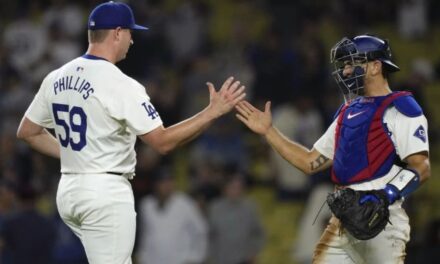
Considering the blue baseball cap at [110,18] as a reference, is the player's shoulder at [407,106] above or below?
below

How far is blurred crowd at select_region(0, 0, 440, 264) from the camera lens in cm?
1145

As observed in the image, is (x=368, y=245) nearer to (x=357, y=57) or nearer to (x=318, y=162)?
(x=318, y=162)

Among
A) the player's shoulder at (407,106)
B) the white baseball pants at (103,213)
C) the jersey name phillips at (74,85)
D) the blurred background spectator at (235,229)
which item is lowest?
the blurred background spectator at (235,229)

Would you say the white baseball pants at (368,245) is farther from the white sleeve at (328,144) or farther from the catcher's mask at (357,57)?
the catcher's mask at (357,57)

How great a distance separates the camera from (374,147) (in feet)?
21.2

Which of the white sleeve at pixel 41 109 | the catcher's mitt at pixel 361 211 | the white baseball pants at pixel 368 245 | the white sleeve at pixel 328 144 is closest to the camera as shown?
the catcher's mitt at pixel 361 211

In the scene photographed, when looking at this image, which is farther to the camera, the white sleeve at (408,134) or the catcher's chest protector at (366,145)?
the catcher's chest protector at (366,145)

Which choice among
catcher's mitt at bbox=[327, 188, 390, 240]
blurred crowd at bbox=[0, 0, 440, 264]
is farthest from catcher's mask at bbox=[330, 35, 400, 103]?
blurred crowd at bbox=[0, 0, 440, 264]

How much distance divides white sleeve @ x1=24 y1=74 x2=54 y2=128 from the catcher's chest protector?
6.03 feet

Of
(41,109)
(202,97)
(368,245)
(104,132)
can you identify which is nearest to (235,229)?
(202,97)

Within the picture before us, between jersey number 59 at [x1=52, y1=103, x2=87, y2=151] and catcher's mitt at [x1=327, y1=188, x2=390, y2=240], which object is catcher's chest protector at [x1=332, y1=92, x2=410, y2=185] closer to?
catcher's mitt at [x1=327, y1=188, x2=390, y2=240]

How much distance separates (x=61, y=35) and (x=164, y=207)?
4.75 metres

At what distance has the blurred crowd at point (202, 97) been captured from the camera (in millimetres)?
11453

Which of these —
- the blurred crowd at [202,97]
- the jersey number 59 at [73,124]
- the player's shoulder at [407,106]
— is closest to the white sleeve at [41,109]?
the jersey number 59 at [73,124]
